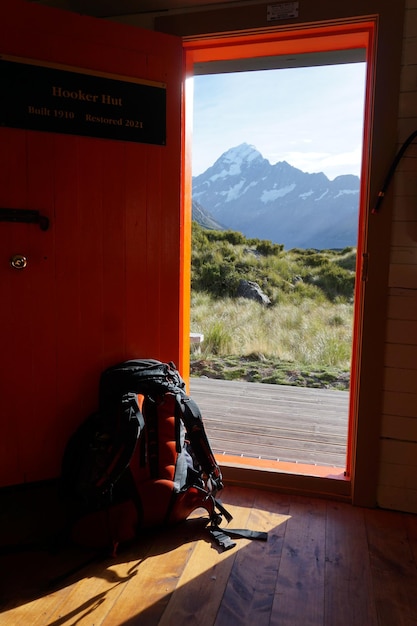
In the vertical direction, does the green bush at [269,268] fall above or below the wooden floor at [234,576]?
above

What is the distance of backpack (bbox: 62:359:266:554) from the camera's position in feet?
5.41

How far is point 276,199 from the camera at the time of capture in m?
8.19

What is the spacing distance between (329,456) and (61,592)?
1.67 meters

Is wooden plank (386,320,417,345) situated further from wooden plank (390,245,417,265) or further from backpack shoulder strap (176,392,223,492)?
backpack shoulder strap (176,392,223,492)

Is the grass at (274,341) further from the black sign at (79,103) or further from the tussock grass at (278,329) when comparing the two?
the black sign at (79,103)

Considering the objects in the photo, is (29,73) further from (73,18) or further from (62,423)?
(62,423)

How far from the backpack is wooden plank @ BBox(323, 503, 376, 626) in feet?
0.96

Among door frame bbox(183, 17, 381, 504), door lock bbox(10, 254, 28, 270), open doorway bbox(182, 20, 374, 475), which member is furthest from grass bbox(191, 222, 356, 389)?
door lock bbox(10, 254, 28, 270)

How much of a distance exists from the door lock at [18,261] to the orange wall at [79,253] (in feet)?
0.08

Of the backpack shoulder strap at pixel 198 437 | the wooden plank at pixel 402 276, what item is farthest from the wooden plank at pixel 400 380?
the backpack shoulder strap at pixel 198 437

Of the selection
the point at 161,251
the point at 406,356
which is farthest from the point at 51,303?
the point at 406,356

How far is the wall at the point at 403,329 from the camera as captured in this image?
1.86 m

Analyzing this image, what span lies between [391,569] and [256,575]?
0.49 m

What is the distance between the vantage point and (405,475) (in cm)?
198
